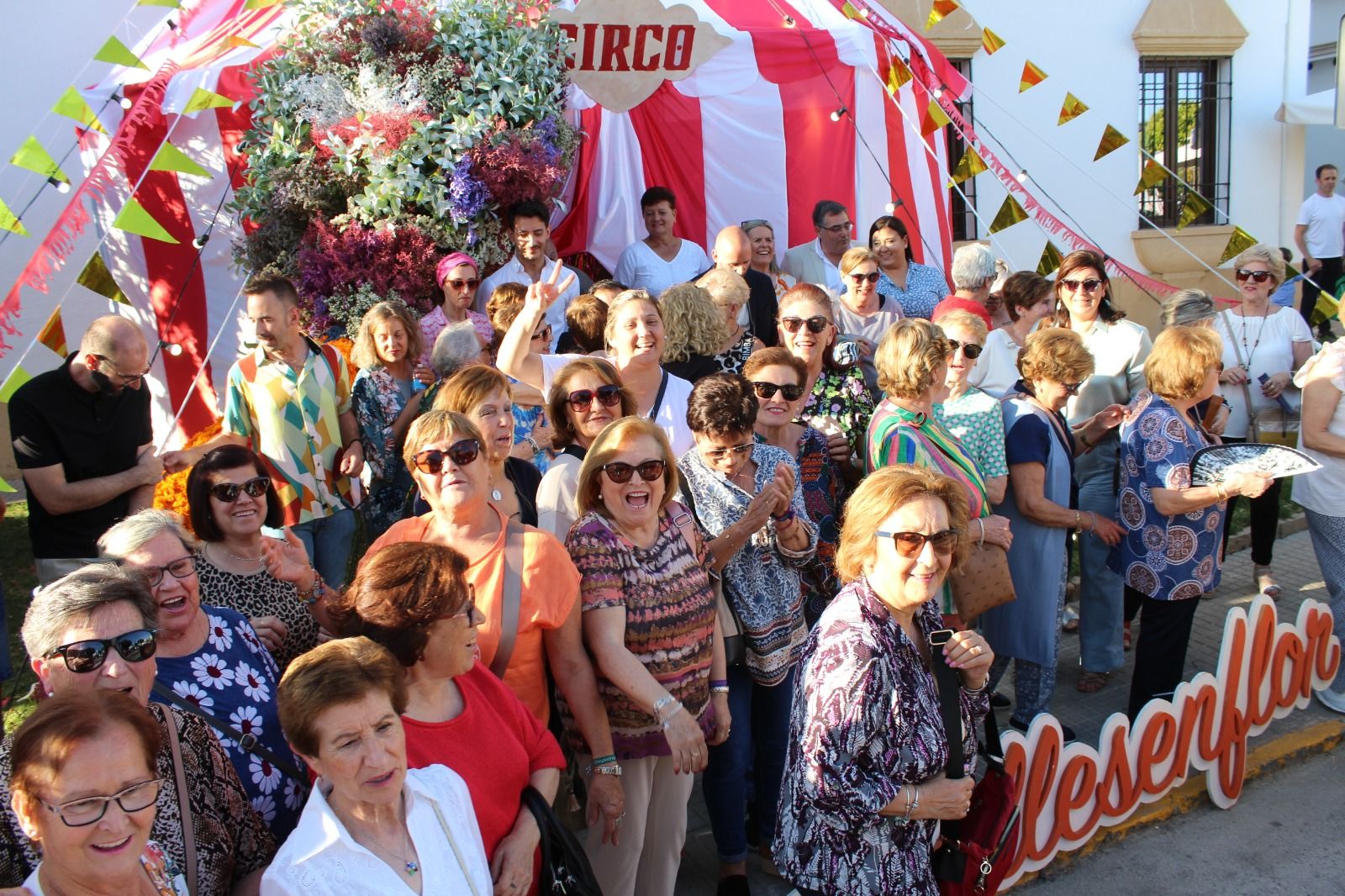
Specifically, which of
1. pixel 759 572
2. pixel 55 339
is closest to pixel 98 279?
pixel 55 339

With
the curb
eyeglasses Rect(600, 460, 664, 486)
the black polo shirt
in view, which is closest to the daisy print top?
eyeglasses Rect(600, 460, 664, 486)

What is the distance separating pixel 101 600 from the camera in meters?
2.26

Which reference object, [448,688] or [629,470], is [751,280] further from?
[448,688]

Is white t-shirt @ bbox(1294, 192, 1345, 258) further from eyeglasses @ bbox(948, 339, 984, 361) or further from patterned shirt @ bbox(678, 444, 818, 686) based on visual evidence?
patterned shirt @ bbox(678, 444, 818, 686)

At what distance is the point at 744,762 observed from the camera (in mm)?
3494

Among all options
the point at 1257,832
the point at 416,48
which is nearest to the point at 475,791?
the point at 1257,832

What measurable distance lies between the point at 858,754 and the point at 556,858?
0.78 m

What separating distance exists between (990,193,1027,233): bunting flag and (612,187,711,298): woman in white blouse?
81.0 inches

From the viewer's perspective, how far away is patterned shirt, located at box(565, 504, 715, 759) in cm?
300

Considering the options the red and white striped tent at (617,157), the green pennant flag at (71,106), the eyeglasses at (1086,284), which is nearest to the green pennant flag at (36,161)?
the green pennant flag at (71,106)

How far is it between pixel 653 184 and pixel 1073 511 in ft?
13.7

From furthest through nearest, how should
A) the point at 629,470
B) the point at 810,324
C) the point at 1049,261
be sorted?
the point at 1049,261
the point at 810,324
the point at 629,470

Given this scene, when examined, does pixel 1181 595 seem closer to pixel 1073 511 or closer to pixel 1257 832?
pixel 1073 511

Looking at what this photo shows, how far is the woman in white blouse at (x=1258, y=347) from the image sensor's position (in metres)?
6.14
